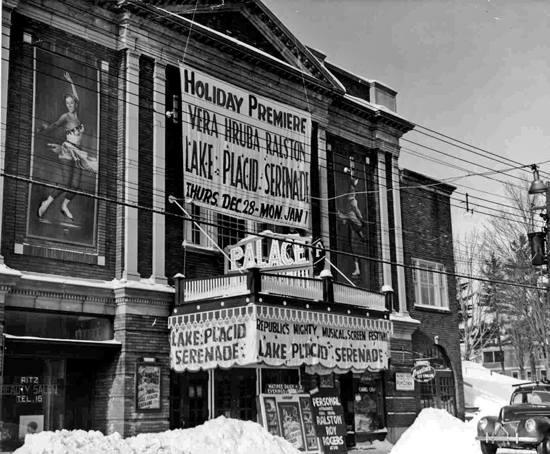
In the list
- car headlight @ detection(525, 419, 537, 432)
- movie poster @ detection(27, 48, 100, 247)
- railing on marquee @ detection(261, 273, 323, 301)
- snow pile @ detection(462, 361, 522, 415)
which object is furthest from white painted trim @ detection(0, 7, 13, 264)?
snow pile @ detection(462, 361, 522, 415)

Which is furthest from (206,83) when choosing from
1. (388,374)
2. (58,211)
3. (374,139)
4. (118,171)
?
(388,374)

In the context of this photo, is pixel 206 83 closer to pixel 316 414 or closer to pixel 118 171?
pixel 118 171

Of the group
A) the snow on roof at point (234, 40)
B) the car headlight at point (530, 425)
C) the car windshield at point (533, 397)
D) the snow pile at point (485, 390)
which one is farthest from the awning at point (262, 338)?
the snow pile at point (485, 390)

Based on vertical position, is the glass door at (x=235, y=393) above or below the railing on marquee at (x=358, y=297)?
below

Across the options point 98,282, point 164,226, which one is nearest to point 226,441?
point 98,282

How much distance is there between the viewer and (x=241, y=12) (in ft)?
77.7

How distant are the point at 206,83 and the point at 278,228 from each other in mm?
5200

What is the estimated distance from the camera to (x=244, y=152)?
22.3 metres

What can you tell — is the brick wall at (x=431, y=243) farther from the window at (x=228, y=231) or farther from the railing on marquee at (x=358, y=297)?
the window at (x=228, y=231)

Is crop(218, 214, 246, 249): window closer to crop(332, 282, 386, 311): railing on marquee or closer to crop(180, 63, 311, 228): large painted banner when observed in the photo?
crop(180, 63, 311, 228): large painted banner

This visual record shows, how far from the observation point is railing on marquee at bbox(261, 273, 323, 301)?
19000mm

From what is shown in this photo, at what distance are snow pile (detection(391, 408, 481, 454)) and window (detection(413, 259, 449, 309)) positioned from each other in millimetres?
6907

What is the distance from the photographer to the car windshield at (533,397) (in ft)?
67.9

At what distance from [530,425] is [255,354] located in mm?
6827
